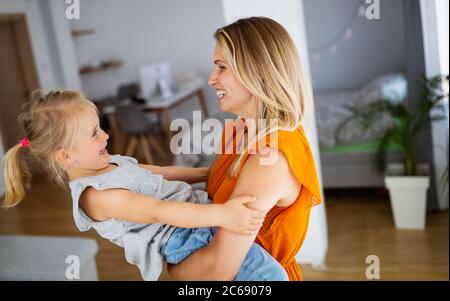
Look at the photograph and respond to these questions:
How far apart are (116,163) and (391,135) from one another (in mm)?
2426

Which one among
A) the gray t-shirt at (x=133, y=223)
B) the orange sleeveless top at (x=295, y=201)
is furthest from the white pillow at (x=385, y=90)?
the gray t-shirt at (x=133, y=223)

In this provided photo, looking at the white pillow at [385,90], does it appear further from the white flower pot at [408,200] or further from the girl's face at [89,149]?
the girl's face at [89,149]

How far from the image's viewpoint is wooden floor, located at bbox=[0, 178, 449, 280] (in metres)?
2.21

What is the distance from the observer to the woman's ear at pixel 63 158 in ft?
2.38

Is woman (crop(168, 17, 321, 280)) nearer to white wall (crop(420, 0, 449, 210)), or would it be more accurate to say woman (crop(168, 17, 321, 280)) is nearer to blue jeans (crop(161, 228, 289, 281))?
blue jeans (crop(161, 228, 289, 281))

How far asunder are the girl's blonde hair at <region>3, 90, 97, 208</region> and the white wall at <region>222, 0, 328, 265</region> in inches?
15.6

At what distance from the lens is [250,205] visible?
71cm

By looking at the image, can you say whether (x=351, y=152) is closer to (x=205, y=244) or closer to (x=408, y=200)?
(x=408, y=200)

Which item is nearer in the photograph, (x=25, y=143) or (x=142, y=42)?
(x=25, y=143)

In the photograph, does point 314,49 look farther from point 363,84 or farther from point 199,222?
point 199,222

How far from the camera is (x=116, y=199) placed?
0.71m

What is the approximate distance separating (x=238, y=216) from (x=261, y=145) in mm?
Answer: 125

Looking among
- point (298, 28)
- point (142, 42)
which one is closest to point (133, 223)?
point (298, 28)
